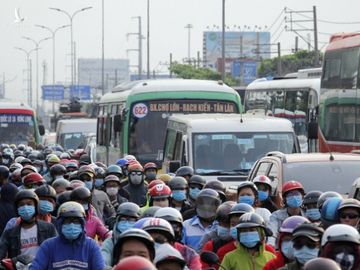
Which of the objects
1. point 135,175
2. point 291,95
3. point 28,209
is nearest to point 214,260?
point 28,209

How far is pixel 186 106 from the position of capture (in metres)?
28.4

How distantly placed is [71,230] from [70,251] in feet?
0.53

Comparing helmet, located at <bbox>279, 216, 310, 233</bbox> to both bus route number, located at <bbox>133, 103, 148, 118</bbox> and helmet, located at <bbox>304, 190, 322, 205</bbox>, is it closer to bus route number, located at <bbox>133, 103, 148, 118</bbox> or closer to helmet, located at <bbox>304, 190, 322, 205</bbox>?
helmet, located at <bbox>304, 190, 322, 205</bbox>

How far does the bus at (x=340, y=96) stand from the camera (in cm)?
2661

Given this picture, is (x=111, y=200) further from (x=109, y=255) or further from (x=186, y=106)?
(x=186, y=106)

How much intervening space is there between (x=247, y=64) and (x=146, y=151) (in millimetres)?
94946

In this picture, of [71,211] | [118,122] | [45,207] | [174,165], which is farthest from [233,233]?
[118,122]

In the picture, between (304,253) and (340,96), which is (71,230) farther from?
(340,96)

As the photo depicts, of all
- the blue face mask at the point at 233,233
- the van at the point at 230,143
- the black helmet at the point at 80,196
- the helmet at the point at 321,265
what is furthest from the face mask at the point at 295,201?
the helmet at the point at 321,265

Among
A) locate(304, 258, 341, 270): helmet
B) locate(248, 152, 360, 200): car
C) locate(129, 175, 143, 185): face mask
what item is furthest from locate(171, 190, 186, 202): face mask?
locate(304, 258, 341, 270): helmet

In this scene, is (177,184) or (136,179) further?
(136,179)

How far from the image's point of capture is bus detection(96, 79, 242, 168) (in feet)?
91.8

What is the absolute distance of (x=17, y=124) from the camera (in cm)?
4309

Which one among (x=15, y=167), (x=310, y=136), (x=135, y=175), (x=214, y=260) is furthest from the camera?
(x=310, y=136)
